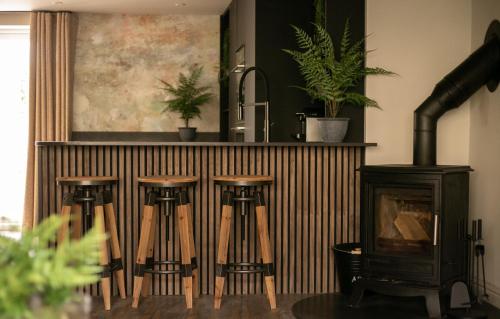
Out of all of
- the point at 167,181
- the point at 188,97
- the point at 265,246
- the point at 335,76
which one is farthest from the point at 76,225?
the point at 188,97

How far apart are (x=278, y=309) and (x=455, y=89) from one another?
190 centimetres

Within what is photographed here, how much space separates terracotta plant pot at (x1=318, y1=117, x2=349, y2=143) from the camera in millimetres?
4754

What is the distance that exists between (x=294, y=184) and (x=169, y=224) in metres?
0.95

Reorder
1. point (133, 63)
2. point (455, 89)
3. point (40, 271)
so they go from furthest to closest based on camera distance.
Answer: point (133, 63) < point (455, 89) < point (40, 271)

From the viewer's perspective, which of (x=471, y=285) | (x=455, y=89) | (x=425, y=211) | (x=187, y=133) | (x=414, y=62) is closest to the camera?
(x=425, y=211)

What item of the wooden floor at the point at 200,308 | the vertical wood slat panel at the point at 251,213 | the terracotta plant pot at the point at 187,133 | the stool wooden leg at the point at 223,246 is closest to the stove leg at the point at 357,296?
the wooden floor at the point at 200,308

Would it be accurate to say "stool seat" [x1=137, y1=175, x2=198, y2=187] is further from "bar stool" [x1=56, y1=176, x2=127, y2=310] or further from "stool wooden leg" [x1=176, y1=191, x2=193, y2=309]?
"bar stool" [x1=56, y1=176, x2=127, y2=310]

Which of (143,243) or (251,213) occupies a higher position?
(251,213)

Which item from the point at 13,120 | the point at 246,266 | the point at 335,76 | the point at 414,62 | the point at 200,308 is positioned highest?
the point at 414,62

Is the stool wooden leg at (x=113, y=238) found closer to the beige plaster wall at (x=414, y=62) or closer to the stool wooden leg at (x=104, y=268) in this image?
the stool wooden leg at (x=104, y=268)

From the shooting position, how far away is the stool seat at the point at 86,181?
14.0ft

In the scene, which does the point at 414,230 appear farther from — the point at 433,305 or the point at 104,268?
the point at 104,268

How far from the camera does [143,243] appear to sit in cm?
433

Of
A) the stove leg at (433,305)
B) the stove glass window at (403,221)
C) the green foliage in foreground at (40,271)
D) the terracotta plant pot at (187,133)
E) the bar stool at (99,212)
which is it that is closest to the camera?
the green foliage in foreground at (40,271)
